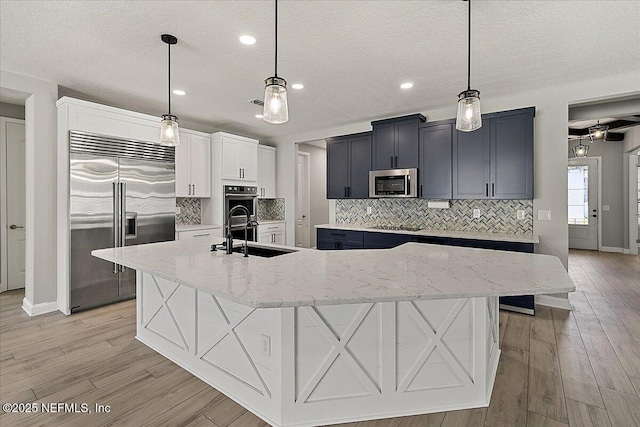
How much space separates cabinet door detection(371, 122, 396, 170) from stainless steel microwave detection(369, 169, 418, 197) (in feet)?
0.40

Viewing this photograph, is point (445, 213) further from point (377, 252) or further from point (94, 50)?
point (94, 50)

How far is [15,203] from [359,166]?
16.1ft

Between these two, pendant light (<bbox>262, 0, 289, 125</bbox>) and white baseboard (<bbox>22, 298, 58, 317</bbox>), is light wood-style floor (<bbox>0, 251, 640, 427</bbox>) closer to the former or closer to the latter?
white baseboard (<bbox>22, 298, 58, 317</bbox>)

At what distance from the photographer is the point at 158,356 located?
2623mm

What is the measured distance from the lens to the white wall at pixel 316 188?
301 inches

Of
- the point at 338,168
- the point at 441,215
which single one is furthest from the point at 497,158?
the point at 338,168

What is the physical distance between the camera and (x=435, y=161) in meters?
4.36

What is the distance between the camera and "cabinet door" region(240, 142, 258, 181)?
18.1ft

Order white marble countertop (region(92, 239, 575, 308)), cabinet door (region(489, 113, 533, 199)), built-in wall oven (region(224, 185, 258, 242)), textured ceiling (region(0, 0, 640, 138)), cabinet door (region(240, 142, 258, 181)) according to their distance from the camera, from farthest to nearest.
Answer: cabinet door (region(240, 142, 258, 181)) → built-in wall oven (region(224, 185, 258, 242)) → cabinet door (region(489, 113, 533, 199)) → textured ceiling (region(0, 0, 640, 138)) → white marble countertop (region(92, 239, 575, 308))

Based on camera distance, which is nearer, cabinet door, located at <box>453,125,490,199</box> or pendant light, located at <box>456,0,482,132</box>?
pendant light, located at <box>456,0,482,132</box>

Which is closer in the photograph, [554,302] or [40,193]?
[40,193]

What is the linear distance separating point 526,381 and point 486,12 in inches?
101

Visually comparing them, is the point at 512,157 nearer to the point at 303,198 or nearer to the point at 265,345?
the point at 265,345

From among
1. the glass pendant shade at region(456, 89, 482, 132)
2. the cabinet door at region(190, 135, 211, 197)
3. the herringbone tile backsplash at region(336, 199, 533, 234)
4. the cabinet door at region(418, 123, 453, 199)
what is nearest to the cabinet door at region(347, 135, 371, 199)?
the herringbone tile backsplash at region(336, 199, 533, 234)
